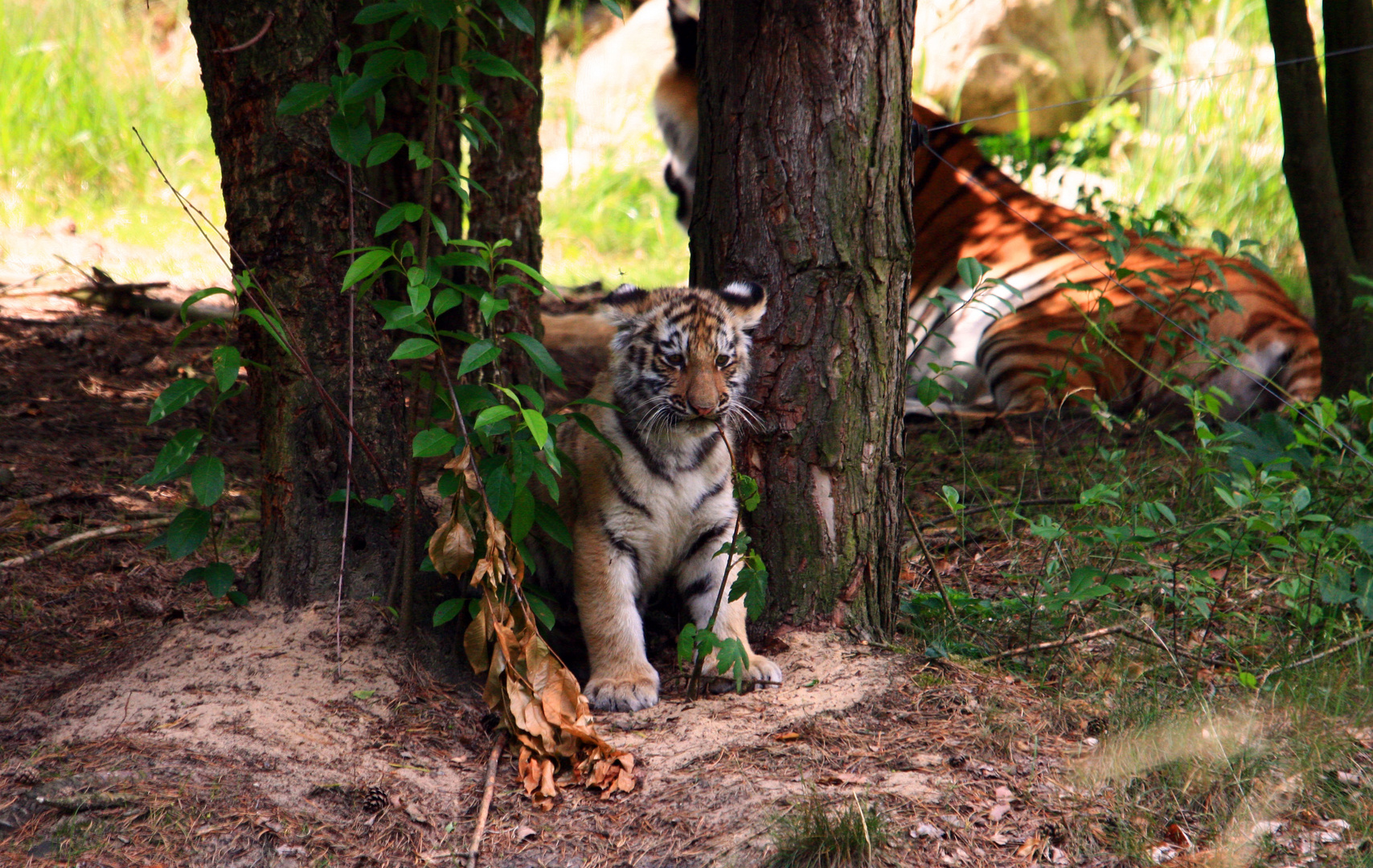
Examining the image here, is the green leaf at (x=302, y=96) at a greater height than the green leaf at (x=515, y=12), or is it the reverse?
the green leaf at (x=515, y=12)

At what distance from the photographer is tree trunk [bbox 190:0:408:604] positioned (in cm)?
291

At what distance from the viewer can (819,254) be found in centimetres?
310

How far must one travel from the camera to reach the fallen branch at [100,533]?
3412 mm

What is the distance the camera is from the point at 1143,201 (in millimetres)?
8312

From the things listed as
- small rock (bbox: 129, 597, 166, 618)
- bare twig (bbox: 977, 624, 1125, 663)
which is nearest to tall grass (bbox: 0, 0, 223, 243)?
small rock (bbox: 129, 597, 166, 618)

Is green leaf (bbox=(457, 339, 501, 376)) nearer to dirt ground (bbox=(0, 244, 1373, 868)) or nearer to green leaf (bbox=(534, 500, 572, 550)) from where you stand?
green leaf (bbox=(534, 500, 572, 550))

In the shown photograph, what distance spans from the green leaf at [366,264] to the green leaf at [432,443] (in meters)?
0.38

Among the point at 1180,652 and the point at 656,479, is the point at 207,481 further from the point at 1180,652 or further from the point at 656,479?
the point at 1180,652

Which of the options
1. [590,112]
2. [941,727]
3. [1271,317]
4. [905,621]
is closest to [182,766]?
[941,727]

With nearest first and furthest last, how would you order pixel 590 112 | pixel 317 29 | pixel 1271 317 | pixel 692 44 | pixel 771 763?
pixel 771 763, pixel 317 29, pixel 1271 317, pixel 692 44, pixel 590 112

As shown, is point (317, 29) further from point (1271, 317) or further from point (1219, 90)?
point (1219, 90)

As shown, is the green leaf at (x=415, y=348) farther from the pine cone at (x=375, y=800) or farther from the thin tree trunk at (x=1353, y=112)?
the thin tree trunk at (x=1353, y=112)

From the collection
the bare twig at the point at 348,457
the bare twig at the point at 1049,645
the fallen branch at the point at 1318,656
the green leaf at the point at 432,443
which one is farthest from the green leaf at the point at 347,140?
the fallen branch at the point at 1318,656

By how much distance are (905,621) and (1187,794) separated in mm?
1065
